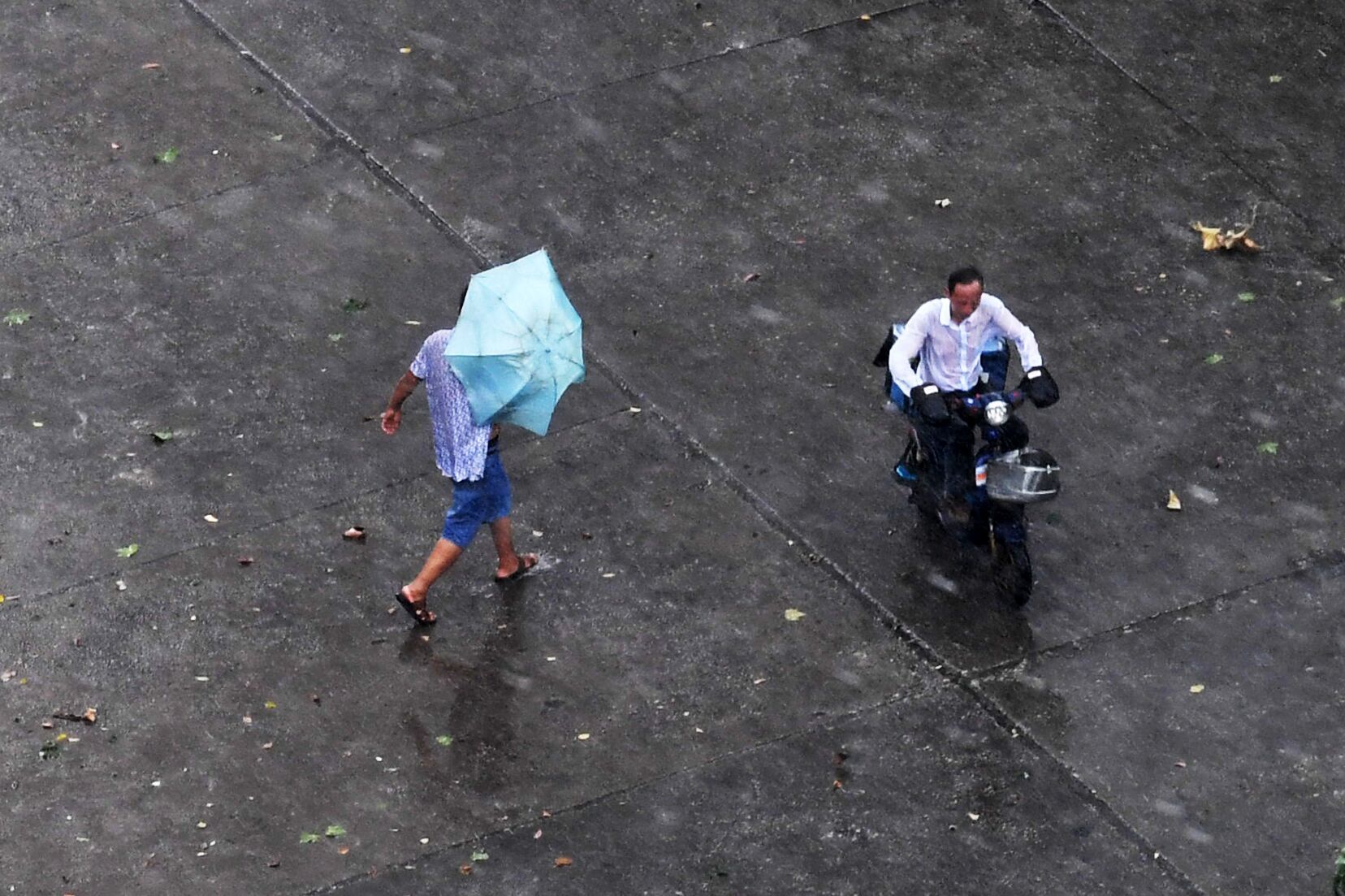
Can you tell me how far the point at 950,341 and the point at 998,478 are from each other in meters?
0.64

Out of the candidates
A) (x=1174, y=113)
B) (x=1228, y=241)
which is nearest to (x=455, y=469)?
(x=1228, y=241)

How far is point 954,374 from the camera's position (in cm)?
940

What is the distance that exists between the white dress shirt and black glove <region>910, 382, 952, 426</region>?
0.17 ft

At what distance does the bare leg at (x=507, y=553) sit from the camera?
936cm

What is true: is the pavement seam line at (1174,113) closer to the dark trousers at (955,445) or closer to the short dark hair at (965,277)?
the dark trousers at (955,445)

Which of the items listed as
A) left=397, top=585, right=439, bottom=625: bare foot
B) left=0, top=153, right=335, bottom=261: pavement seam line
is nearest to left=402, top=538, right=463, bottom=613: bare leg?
left=397, top=585, right=439, bottom=625: bare foot

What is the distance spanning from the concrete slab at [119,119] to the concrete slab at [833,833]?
5315 millimetres

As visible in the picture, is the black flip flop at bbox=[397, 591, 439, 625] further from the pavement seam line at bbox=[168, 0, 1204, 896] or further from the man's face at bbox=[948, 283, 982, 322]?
the man's face at bbox=[948, 283, 982, 322]

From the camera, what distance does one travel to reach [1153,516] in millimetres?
9961

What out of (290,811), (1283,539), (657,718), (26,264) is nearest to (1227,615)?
(1283,539)

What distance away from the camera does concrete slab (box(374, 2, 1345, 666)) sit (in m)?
9.87

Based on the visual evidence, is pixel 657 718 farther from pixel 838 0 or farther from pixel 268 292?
pixel 838 0

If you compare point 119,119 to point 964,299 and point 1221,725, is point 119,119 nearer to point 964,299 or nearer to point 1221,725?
point 964,299

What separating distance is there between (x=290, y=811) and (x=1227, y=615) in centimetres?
418
